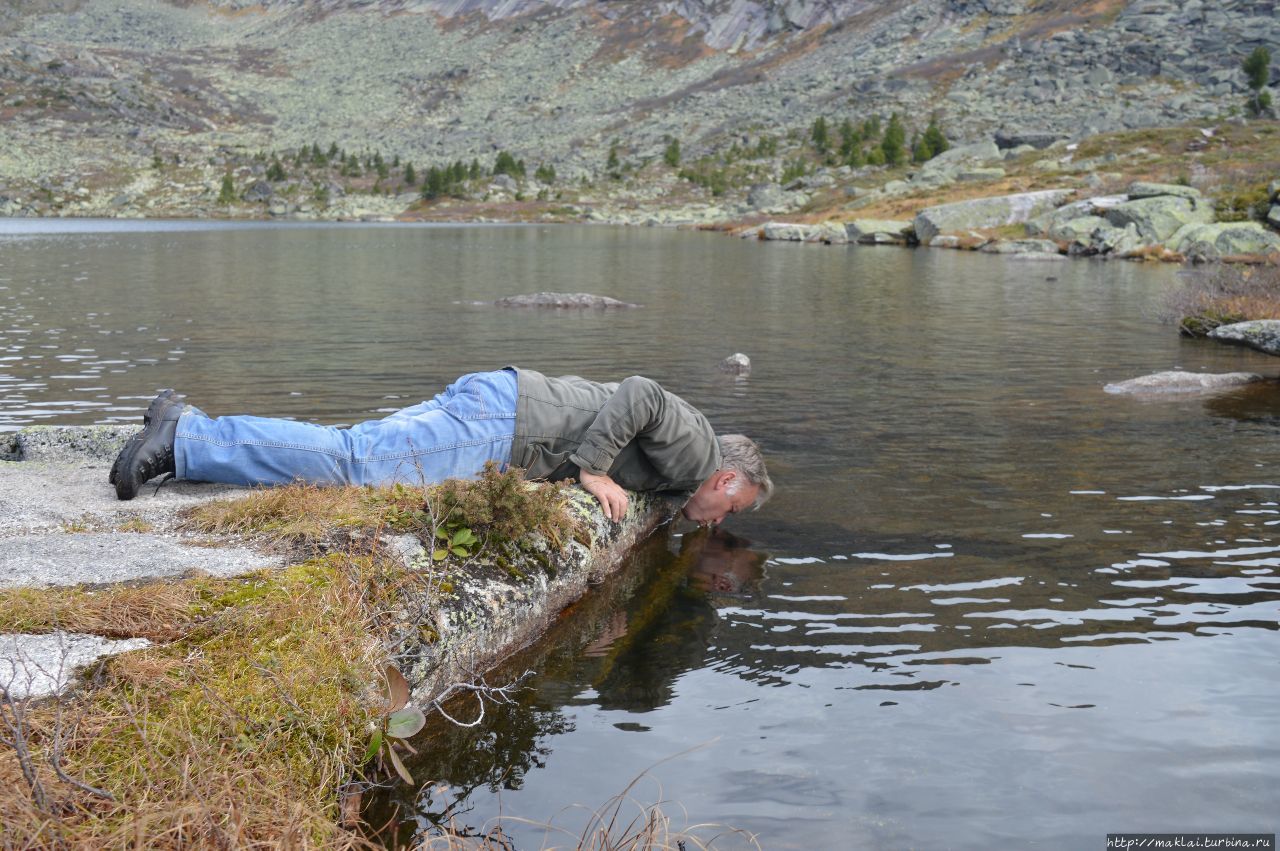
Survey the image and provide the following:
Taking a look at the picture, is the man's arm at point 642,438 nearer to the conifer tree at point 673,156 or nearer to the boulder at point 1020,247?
the boulder at point 1020,247

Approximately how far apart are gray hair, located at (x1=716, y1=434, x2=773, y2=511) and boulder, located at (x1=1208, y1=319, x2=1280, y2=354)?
16.9 meters

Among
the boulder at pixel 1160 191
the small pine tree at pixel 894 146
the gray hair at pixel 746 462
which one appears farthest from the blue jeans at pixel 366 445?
the small pine tree at pixel 894 146

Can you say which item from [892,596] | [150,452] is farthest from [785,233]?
[150,452]

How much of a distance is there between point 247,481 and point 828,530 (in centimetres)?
551

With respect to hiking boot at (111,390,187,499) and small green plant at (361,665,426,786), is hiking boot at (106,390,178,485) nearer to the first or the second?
hiking boot at (111,390,187,499)

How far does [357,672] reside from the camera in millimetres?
5078

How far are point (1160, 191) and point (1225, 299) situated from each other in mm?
43060

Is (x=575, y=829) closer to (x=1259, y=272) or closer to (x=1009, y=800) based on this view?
(x=1009, y=800)

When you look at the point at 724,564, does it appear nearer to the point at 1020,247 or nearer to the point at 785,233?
Answer: the point at 1020,247

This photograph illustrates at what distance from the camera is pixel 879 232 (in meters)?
70.2

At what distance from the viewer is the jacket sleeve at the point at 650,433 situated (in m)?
7.46

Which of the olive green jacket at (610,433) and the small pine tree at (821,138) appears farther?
the small pine tree at (821,138)

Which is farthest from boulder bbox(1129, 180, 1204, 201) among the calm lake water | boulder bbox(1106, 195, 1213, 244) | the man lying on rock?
the man lying on rock

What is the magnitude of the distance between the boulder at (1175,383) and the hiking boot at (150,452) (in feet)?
50.3
